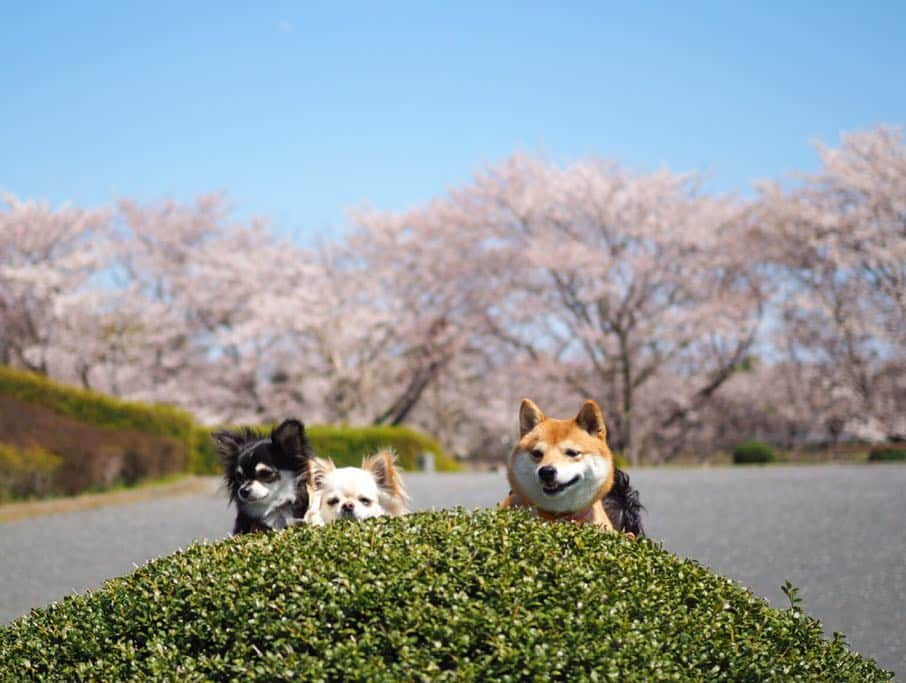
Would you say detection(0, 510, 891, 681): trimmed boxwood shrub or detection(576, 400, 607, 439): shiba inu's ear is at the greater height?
detection(576, 400, 607, 439): shiba inu's ear

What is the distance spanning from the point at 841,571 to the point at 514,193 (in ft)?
59.4

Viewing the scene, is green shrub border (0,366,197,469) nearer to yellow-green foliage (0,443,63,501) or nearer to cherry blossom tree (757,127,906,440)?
yellow-green foliage (0,443,63,501)

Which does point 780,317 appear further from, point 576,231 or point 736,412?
point 576,231

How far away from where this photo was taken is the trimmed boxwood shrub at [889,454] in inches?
776

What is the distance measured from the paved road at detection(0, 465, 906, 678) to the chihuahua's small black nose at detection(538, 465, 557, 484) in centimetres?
275

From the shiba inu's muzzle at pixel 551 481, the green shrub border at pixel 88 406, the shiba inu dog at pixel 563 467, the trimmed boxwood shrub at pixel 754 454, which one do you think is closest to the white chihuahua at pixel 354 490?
the shiba inu dog at pixel 563 467

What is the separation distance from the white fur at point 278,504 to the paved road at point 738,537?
5.02ft

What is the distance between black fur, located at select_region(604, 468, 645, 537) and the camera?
14.1 feet

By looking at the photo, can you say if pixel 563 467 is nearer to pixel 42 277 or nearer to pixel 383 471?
pixel 383 471

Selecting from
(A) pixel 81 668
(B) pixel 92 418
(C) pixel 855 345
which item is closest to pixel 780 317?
(C) pixel 855 345

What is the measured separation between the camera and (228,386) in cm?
2591

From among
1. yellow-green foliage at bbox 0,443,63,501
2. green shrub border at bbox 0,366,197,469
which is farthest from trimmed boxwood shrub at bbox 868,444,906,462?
yellow-green foliage at bbox 0,443,63,501

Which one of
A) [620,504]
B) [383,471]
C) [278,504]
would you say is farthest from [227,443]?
[620,504]

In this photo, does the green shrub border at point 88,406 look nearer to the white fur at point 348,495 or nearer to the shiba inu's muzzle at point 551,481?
the white fur at point 348,495
